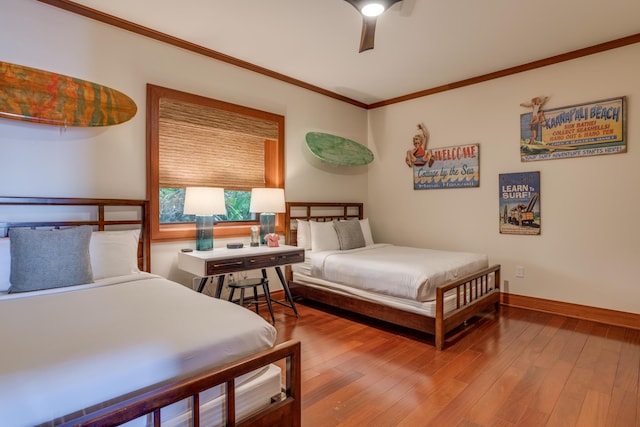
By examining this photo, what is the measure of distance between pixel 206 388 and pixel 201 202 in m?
2.07

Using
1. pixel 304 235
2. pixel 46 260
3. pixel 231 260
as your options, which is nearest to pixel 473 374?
pixel 231 260

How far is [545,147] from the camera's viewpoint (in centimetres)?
359

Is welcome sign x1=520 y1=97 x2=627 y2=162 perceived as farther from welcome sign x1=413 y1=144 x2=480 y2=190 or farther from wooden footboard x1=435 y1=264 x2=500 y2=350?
wooden footboard x1=435 y1=264 x2=500 y2=350

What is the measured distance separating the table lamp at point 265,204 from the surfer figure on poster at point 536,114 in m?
2.71

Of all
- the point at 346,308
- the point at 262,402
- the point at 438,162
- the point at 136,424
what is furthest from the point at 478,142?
the point at 136,424

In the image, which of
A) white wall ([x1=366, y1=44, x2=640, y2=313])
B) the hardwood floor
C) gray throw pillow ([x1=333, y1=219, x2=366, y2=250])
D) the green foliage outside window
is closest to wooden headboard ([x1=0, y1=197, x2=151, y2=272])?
the green foliage outside window

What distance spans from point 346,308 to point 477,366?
129cm

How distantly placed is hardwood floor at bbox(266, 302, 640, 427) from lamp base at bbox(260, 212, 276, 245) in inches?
36.3

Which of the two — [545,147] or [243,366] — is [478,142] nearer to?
[545,147]

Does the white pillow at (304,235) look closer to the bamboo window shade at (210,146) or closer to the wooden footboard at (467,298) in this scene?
the bamboo window shade at (210,146)

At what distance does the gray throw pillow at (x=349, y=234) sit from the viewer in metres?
4.02

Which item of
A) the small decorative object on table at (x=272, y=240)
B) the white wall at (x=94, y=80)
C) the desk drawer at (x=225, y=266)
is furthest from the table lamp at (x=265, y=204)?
the white wall at (x=94, y=80)

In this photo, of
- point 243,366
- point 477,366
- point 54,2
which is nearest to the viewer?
point 243,366

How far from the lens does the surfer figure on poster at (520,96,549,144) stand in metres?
3.61
